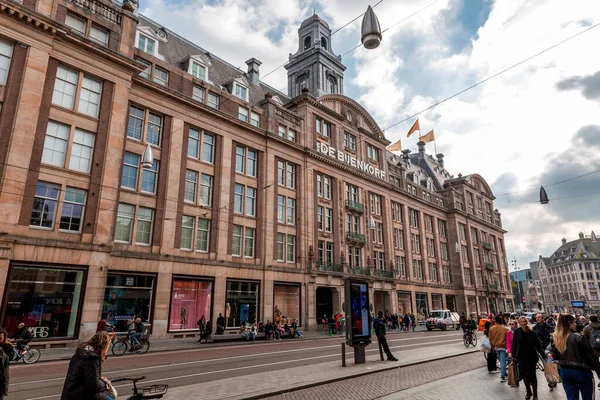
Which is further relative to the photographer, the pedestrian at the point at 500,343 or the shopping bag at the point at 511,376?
the pedestrian at the point at 500,343

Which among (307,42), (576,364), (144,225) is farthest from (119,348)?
(307,42)

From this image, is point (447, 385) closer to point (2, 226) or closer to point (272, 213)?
point (2, 226)

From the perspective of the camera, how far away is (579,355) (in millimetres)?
6148

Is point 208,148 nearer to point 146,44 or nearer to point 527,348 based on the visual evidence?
point 146,44

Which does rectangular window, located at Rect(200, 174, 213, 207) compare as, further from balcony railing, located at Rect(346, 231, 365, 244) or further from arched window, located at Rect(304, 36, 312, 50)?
arched window, located at Rect(304, 36, 312, 50)

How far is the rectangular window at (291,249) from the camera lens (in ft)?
114

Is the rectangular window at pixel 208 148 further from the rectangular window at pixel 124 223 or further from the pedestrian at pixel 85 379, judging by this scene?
the pedestrian at pixel 85 379

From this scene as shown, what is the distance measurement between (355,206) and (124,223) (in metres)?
25.9

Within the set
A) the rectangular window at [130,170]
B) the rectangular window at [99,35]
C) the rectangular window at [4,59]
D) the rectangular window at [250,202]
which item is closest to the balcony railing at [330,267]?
the rectangular window at [250,202]

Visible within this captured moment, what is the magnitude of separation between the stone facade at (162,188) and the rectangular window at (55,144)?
0.06 m

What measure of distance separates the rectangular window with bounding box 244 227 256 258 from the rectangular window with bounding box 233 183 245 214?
68.8 inches

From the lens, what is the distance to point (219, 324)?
2633cm

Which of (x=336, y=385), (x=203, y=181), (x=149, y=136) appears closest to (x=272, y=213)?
(x=203, y=181)

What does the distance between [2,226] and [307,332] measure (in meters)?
23.5
